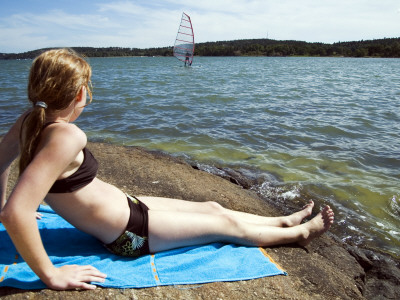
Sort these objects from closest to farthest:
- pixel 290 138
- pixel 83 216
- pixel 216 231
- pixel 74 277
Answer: pixel 74 277 < pixel 83 216 < pixel 216 231 < pixel 290 138

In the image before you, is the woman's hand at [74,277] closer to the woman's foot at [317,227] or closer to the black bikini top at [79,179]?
the black bikini top at [79,179]

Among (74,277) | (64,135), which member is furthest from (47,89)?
(74,277)

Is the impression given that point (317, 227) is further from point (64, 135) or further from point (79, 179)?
point (64, 135)

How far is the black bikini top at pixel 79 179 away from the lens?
1961 millimetres

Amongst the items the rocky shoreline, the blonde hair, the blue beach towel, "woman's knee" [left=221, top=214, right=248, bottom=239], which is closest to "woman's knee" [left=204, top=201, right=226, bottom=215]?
"woman's knee" [left=221, top=214, right=248, bottom=239]

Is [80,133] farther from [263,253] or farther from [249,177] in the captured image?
[249,177]

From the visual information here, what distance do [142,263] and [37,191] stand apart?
38.0 inches

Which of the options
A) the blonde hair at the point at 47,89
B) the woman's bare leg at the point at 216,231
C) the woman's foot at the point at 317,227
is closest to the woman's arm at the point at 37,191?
the blonde hair at the point at 47,89

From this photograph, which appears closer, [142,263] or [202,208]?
[142,263]

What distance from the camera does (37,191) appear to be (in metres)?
1.69

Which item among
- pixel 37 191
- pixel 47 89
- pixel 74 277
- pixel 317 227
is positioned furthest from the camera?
pixel 317 227

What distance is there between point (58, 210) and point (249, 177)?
3.60m

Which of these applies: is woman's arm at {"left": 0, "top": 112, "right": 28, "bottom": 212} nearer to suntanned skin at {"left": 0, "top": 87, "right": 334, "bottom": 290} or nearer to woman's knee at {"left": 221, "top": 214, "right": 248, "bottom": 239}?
suntanned skin at {"left": 0, "top": 87, "right": 334, "bottom": 290}

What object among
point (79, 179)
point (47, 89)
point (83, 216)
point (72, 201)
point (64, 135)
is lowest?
point (83, 216)
